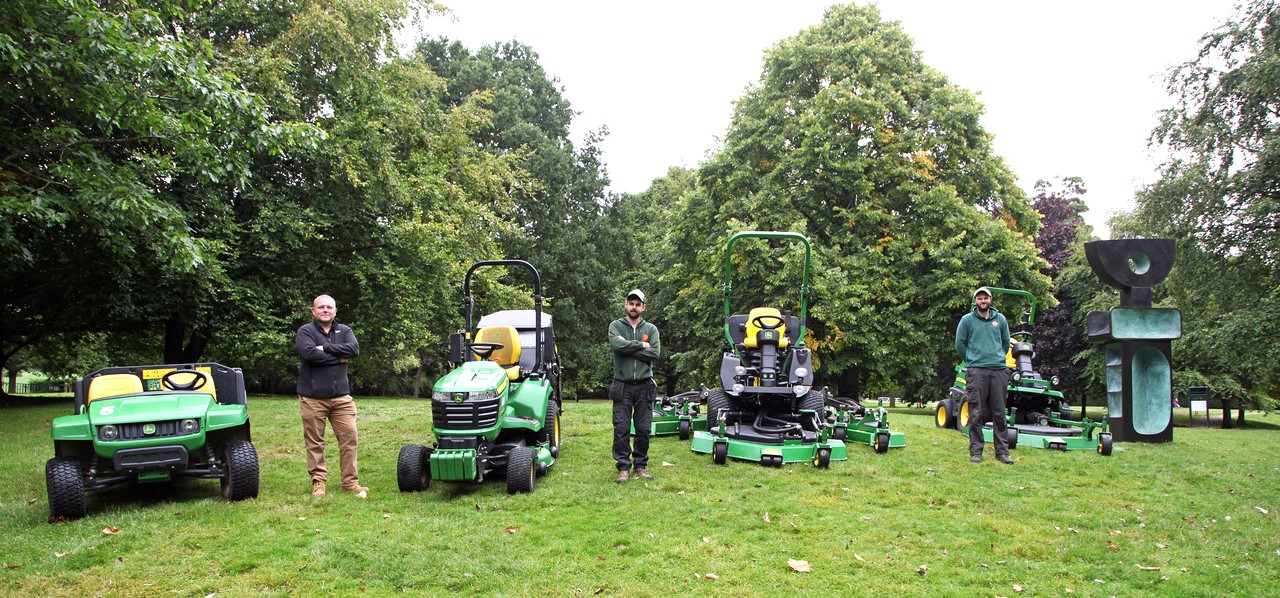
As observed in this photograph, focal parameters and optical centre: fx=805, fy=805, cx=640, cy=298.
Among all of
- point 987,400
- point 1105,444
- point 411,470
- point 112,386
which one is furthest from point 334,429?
point 1105,444

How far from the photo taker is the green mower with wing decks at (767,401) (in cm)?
927

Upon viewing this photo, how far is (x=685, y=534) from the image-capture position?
5.94 metres

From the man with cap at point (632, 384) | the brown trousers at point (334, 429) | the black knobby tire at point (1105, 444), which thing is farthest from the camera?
the black knobby tire at point (1105, 444)

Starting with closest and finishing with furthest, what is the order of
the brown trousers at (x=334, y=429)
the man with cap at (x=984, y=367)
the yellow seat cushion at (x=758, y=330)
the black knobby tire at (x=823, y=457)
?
the brown trousers at (x=334, y=429), the black knobby tire at (x=823, y=457), the man with cap at (x=984, y=367), the yellow seat cushion at (x=758, y=330)

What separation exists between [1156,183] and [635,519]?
1985 cm

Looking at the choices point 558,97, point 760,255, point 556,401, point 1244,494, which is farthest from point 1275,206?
point 558,97

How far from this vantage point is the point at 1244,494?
309 inches

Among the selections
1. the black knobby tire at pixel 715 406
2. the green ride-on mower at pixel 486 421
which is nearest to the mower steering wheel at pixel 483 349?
the green ride-on mower at pixel 486 421

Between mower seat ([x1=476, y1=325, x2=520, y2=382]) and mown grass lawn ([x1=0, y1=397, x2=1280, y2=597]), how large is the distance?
1.38m

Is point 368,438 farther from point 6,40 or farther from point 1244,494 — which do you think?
point 1244,494

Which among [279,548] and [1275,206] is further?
[1275,206]

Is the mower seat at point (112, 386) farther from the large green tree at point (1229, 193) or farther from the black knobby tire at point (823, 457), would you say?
the large green tree at point (1229, 193)

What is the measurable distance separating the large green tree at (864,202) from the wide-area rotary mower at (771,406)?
8.04 metres

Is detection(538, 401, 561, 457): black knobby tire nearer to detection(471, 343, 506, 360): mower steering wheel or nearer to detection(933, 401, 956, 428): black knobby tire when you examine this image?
detection(471, 343, 506, 360): mower steering wheel
